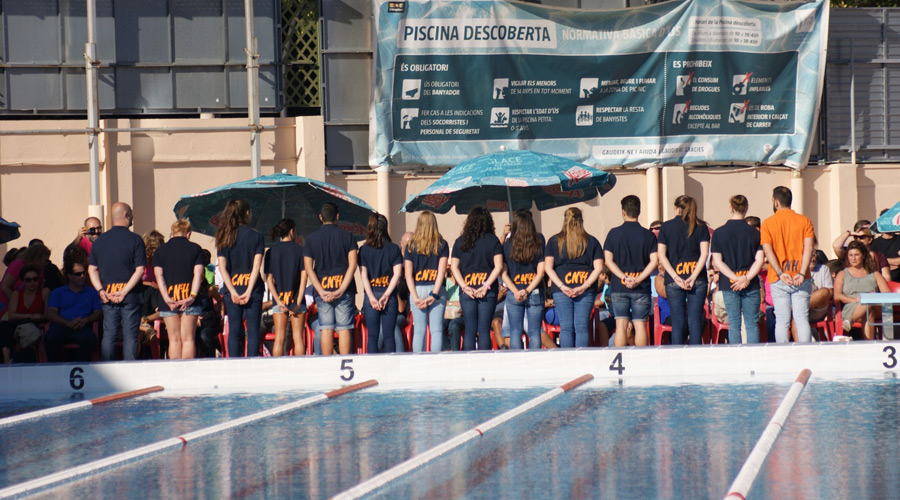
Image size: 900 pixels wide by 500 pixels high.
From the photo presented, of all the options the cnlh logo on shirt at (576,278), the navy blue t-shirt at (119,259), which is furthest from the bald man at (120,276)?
the cnlh logo on shirt at (576,278)

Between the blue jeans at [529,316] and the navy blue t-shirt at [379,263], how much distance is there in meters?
1.15

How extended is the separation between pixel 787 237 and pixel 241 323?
5.21 m

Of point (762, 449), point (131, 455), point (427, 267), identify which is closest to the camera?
point (762, 449)

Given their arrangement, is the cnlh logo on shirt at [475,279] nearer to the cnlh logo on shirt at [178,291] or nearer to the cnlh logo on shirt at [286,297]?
the cnlh logo on shirt at [286,297]

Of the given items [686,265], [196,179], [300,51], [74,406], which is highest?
[300,51]

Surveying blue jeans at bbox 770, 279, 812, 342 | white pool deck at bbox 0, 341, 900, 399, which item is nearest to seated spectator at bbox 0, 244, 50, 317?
white pool deck at bbox 0, 341, 900, 399

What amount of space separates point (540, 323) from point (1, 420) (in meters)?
5.07

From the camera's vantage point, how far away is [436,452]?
6723 mm

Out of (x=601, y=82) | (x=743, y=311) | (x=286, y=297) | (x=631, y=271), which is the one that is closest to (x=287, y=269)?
(x=286, y=297)

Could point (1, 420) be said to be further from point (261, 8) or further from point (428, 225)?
point (261, 8)

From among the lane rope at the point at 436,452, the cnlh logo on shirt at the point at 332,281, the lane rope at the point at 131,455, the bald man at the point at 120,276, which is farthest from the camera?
the cnlh logo on shirt at the point at 332,281

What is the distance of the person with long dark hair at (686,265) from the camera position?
1125 centimetres

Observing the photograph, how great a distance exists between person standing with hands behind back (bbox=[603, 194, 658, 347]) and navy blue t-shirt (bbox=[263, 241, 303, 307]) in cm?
295

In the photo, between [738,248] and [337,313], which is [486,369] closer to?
[337,313]
